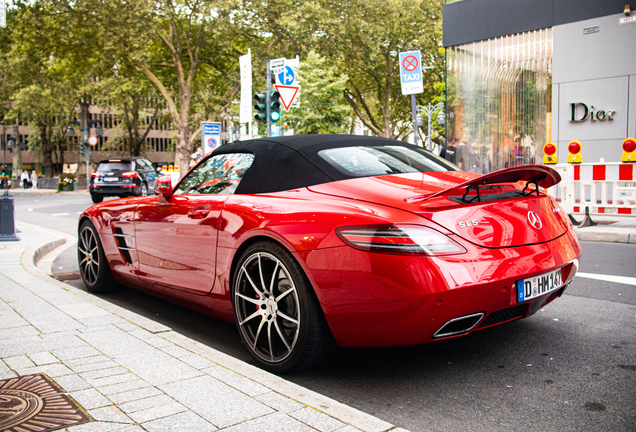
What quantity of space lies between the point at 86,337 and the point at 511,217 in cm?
264

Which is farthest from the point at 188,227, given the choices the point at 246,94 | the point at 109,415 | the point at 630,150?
the point at 246,94

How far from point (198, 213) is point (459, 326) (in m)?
1.92

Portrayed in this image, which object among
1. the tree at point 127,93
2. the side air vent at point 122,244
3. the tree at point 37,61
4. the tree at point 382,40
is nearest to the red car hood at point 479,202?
the side air vent at point 122,244

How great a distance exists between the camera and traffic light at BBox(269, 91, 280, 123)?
13688 mm

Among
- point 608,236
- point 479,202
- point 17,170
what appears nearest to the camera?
→ point 479,202

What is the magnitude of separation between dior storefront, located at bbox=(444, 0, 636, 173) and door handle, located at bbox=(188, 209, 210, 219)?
38.6 ft

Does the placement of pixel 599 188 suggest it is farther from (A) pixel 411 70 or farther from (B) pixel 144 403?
(B) pixel 144 403

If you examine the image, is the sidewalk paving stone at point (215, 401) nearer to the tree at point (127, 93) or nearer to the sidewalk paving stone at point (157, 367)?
the sidewalk paving stone at point (157, 367)

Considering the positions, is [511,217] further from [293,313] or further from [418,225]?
[293,313]

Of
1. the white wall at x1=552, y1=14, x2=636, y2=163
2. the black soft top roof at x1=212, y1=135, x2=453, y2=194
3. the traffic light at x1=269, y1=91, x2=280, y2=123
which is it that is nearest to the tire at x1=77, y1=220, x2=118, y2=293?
the black soft top roof at x1=212, y1=135, x2=453, y2=194

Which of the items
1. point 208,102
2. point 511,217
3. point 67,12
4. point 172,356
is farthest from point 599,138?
point 208,102

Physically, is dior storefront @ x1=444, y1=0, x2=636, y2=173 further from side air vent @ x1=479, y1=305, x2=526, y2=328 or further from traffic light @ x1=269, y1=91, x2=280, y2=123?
side air vent @ x1=479, y1=305, x2=526, y2=328

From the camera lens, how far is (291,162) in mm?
3533

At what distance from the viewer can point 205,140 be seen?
17000mm
